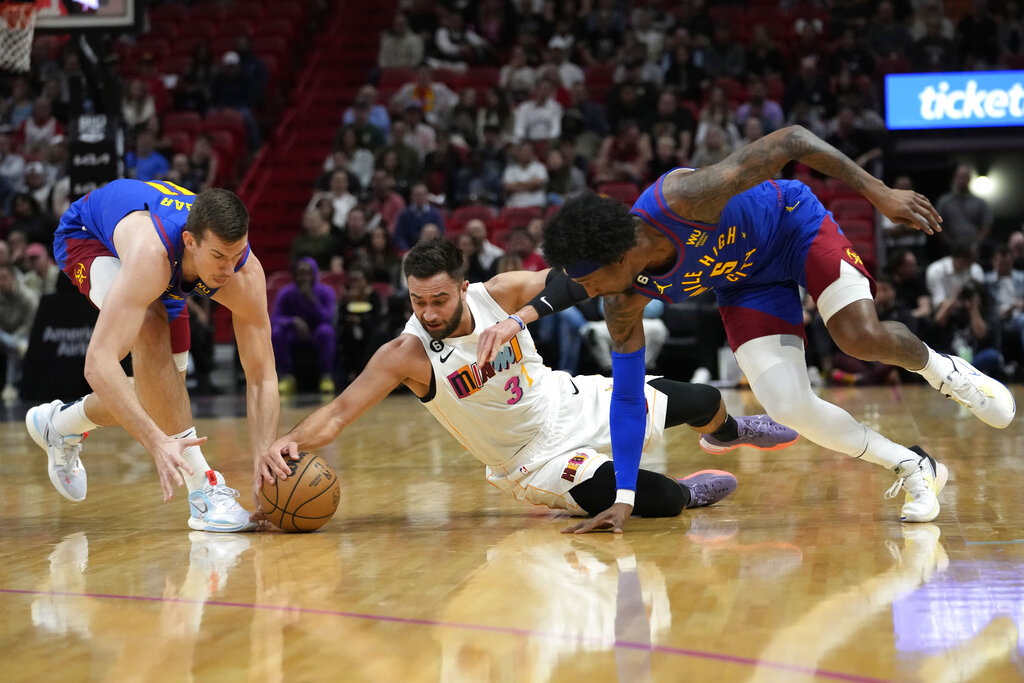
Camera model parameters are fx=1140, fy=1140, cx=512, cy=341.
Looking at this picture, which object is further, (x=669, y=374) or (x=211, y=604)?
(x=669, y=374)

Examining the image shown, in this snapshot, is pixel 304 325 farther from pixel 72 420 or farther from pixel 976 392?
pixel 976 392

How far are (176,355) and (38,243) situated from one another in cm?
909

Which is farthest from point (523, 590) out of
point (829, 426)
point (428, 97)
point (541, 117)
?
point (428, 97)

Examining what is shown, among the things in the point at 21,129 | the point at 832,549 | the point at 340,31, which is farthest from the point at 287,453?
the point at 340,31

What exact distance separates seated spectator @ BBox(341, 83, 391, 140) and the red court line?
1140 cm

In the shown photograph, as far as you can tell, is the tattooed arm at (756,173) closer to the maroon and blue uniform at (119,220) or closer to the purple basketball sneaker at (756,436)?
the purple basketball sneaker at (756,436)

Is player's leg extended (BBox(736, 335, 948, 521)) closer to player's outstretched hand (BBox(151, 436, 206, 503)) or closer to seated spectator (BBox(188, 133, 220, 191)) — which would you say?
player's outstretched hand (BBox(151, 436, 206, 503))

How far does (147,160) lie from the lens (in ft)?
46.3

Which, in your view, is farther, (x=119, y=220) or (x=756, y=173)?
(x=119, y=220)

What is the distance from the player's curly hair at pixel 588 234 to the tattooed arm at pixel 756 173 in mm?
253

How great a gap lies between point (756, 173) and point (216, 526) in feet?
8.30

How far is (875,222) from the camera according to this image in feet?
40.8

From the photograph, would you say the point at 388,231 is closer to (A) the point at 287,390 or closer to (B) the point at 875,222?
(A) the point at 287,390

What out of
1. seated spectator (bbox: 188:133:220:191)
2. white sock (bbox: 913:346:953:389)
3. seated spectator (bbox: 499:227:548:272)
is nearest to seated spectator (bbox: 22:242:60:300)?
seated spectator (bbox: 188:133:220:191)
